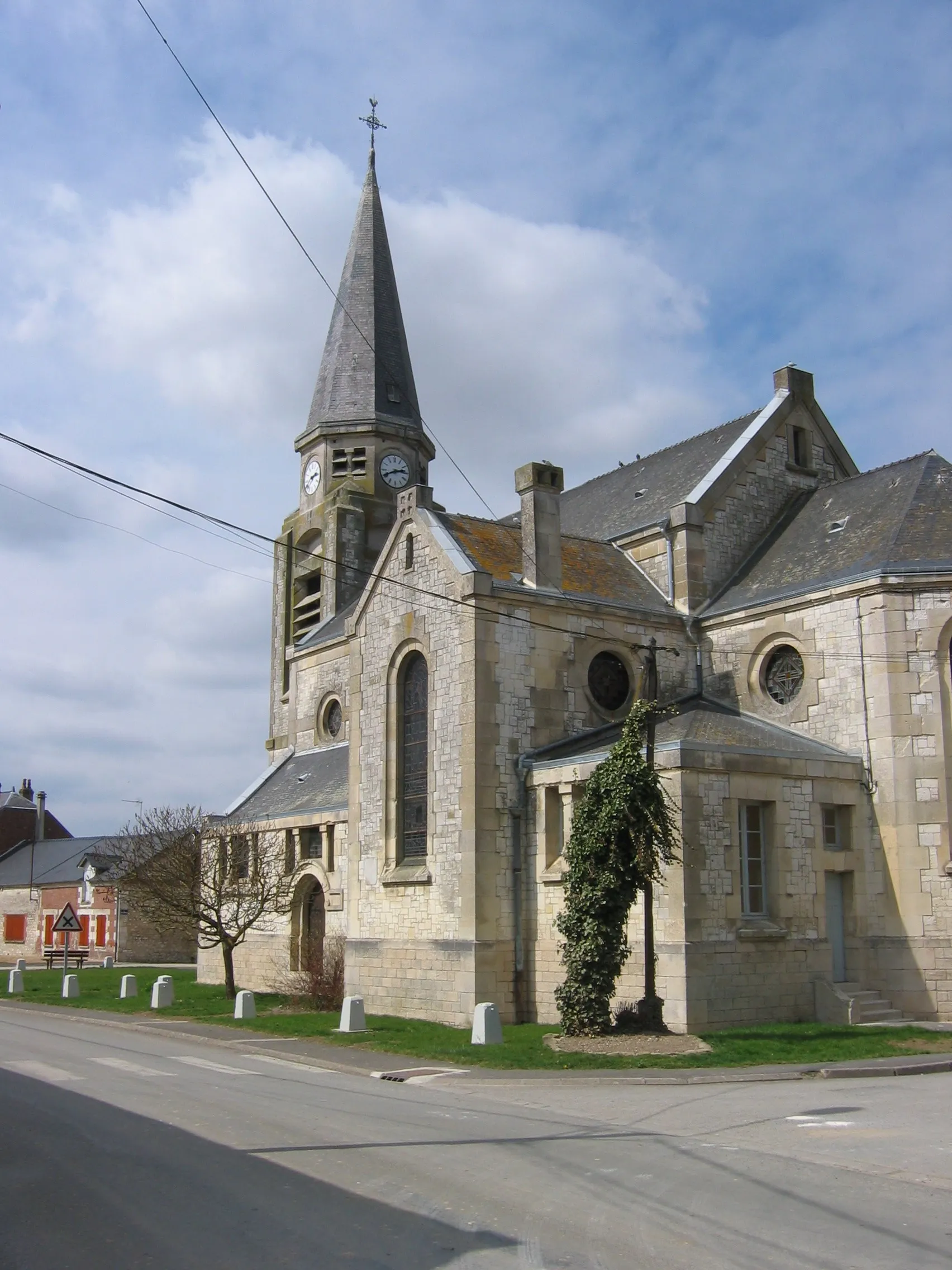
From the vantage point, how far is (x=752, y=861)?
19953mm

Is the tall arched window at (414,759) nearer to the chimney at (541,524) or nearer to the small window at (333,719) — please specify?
the chimney at (541,524)

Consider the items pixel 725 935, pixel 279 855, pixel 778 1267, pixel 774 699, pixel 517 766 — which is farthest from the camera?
pixel 279 855

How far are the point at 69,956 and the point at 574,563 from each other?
89.4 feet

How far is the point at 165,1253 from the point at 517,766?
15.6m

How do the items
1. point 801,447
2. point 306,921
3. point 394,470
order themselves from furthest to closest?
point 394,470 < point 306,921 < point 801,447

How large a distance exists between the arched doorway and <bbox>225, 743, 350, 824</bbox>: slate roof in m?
1.79

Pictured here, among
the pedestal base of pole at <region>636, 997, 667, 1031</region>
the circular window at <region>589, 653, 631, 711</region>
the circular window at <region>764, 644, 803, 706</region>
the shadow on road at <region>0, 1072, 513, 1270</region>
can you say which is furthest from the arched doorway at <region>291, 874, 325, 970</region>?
the shadow on road at <region>0, 1072, 513, 1270</region>

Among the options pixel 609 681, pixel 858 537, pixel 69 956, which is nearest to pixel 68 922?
pixel 609 681

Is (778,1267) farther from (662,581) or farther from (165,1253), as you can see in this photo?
(662,581)

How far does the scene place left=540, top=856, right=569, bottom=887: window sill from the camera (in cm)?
2092

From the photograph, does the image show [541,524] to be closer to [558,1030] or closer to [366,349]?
[558,1030]

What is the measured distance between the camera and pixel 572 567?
81.5ft

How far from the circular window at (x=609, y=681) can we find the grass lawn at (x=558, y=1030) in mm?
6423

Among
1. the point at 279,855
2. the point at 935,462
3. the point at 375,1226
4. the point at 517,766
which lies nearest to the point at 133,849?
the point at 279,855
